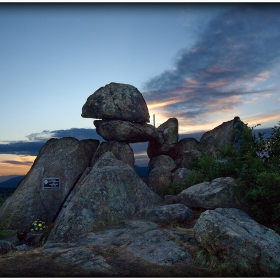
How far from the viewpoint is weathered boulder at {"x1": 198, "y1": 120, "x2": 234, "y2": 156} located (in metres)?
23.9

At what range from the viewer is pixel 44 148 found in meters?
22.8

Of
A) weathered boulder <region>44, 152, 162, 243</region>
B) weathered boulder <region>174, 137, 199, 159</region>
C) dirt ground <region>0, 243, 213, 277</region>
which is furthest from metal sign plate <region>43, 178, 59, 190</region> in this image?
dirt ground <region>0, 243, 213, 277</region>

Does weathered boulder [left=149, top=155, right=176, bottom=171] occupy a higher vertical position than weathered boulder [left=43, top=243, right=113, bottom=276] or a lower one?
higher

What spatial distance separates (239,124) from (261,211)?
1381 centimetres

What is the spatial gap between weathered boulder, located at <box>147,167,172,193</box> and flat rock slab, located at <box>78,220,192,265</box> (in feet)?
39.5

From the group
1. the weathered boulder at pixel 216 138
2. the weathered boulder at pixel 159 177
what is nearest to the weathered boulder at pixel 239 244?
the weathered boulder at pixel 159 177

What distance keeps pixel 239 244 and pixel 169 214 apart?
3.91 meters

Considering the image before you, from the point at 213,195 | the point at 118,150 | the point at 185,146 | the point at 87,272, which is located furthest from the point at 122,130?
the point at 87,272

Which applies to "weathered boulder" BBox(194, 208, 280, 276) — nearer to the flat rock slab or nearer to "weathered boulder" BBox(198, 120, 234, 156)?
the flat rock slab

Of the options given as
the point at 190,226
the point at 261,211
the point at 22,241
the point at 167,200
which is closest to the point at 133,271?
the point at 190,226

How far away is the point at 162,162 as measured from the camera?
25.1 meters

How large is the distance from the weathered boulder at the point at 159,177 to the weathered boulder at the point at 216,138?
138 inches

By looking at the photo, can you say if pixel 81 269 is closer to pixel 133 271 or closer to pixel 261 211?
pixel 133 271

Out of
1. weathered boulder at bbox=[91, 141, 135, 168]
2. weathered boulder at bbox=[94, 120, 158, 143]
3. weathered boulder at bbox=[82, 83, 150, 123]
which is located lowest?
weathered boulder at bbox=[91, 141, 135, 168]
